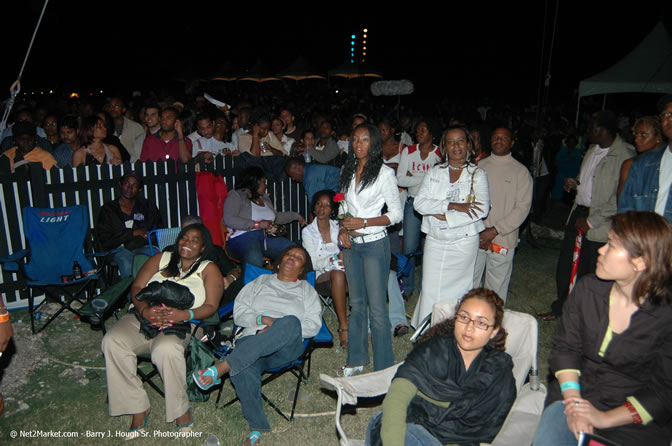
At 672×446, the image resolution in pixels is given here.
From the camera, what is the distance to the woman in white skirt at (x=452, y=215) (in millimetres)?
4070

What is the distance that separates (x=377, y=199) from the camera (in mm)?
3922

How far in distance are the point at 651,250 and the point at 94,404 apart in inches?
158

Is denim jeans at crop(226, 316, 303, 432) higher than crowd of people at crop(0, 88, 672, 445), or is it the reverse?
crowd of people at crop(0, 88, 672, 445)

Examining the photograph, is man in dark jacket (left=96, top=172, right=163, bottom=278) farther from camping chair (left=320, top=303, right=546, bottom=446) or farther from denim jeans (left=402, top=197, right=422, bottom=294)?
camping chair (left=320, top=303, right=546, bottom=446)

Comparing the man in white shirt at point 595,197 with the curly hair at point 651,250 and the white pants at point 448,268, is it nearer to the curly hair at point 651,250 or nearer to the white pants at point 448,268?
the white pants at point 448,268

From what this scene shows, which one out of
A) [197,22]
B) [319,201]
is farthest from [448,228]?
[197,22]

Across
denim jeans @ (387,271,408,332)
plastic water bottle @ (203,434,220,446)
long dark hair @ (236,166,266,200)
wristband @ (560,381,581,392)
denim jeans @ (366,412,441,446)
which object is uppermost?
long dark hair @ (236,166,266,200)

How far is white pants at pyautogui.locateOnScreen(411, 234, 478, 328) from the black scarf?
1.65m

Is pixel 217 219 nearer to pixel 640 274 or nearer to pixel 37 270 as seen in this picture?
pixel 37 270

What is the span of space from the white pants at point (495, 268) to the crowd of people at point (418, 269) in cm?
2

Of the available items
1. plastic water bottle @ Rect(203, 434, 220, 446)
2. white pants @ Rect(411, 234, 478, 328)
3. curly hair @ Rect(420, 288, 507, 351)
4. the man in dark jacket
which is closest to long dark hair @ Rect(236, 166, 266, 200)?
the man in dark jacket

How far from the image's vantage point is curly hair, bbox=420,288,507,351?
8.63 feet

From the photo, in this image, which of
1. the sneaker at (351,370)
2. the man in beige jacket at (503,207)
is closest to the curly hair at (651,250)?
the man in beige jacket at (503,207)

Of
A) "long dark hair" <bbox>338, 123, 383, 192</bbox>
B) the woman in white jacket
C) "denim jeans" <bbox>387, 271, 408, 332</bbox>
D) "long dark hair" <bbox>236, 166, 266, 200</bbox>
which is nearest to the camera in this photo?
"long dark hair" <bbox>338, 123, 383, 192</bbox>
